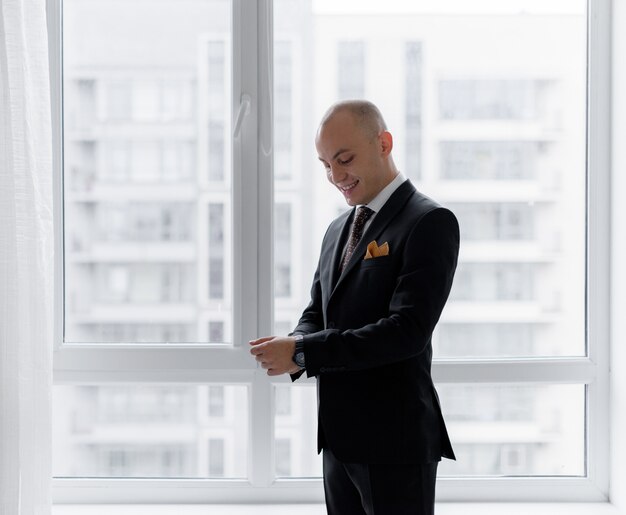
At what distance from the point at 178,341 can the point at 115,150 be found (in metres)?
0.61

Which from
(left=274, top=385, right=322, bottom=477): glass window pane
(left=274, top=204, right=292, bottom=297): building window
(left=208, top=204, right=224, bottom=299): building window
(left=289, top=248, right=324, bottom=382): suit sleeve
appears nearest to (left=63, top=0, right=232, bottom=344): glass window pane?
(left=208, top=204, right=224, bottom=299): building window

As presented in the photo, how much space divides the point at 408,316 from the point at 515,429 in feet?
3.28

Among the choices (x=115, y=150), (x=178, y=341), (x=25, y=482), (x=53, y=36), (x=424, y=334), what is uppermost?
(x=53, y=36)

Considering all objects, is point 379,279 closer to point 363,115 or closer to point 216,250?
point 363,115

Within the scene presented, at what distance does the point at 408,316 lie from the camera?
1.33 metres

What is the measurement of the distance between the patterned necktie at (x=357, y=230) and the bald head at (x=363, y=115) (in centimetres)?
17

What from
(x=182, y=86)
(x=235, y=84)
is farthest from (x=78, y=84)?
(x=235, y=84)

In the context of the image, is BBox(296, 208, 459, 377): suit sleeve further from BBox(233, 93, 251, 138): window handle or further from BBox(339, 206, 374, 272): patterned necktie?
BBox(233, 93, 251, 138): window handle

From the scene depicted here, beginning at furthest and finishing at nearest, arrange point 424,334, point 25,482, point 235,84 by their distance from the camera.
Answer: point 235,84
point 25,482
point 424,334

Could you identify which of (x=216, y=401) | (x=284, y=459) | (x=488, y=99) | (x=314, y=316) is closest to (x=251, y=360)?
(x=216, y=401)

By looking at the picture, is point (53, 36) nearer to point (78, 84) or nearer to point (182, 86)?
point (78, 84)

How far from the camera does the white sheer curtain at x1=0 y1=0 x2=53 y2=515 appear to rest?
164 centimetres

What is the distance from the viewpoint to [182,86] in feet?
6.96

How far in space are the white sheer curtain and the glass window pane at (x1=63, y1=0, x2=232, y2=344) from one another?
42 centimetres
